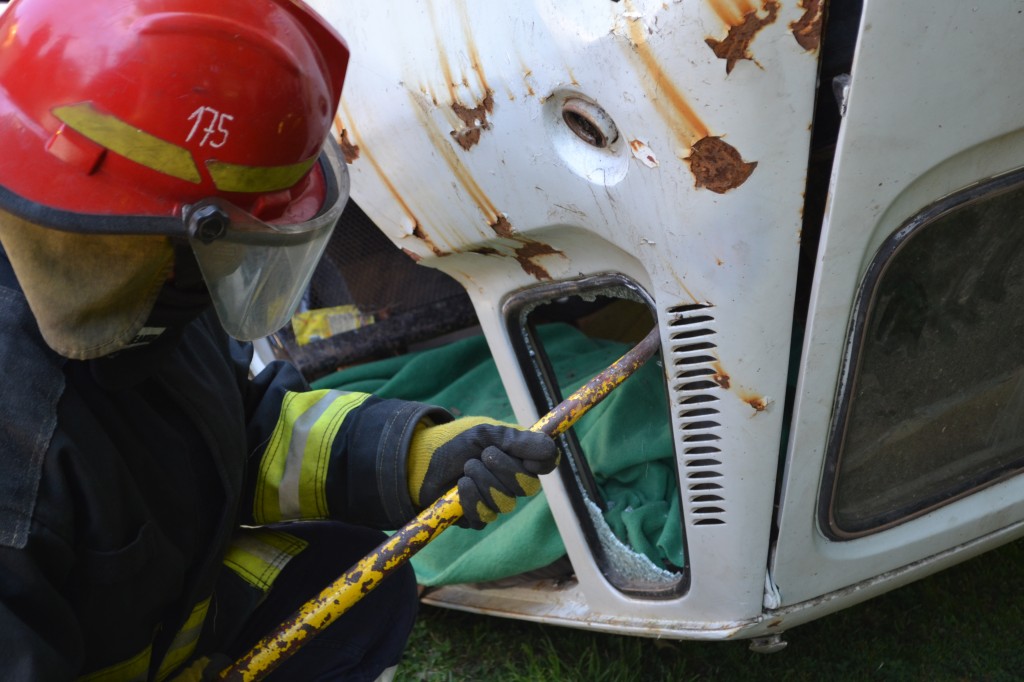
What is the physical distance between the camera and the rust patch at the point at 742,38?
1482 mm

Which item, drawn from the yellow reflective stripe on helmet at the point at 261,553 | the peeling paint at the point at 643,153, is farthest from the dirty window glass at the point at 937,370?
A: the yellow reflective stripe on helmet at the point at 261,553

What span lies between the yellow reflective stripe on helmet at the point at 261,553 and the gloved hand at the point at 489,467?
348 millimetres

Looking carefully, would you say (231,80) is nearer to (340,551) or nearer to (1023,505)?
(340,551)

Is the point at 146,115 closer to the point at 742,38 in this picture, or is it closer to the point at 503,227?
the point at 503,227

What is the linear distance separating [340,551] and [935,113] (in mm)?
1438

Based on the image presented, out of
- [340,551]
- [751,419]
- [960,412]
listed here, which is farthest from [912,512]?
[340,551]

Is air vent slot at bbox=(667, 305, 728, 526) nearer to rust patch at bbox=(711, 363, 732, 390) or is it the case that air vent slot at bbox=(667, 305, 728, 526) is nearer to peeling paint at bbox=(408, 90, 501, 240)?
rust patch at bbox=(711, 363, 732, 390)

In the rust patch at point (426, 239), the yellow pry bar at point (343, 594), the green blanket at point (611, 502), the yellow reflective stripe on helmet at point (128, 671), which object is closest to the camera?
the yellow reflective stripe on helmet at point (128, 671)

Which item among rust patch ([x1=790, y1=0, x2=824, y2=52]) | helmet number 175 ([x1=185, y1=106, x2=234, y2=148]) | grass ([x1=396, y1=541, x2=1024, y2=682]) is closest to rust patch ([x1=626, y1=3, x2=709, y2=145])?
rust patch ([x1=790, y1=0, x2=824, y2=52])

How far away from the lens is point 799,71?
1.51m

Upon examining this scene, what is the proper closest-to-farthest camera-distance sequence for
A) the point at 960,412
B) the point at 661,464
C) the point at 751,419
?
the point at 751,419
the point at 960,412
the point at 661,464

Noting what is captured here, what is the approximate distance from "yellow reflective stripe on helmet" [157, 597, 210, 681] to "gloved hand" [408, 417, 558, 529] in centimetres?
47

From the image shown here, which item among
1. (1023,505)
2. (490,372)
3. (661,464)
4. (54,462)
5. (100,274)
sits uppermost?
(100,274)

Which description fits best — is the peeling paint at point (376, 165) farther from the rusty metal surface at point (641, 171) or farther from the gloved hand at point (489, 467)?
the gloved hand at point (489, 467)
